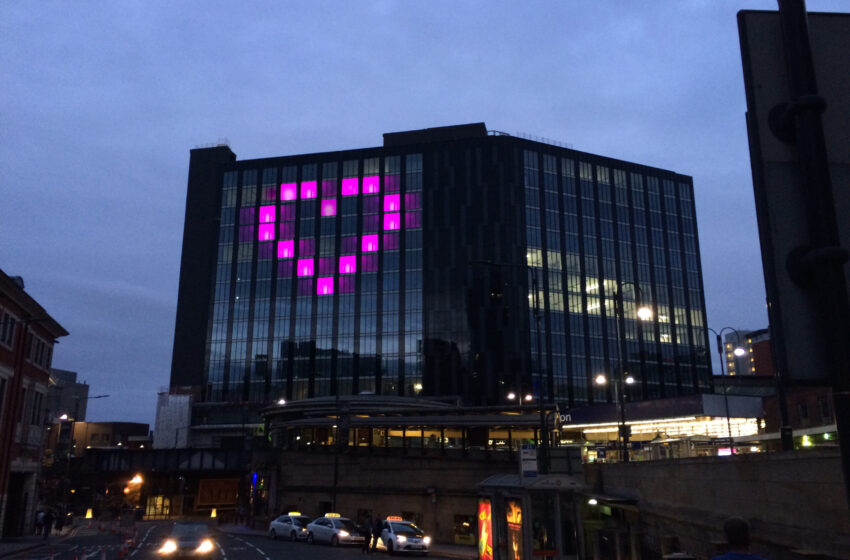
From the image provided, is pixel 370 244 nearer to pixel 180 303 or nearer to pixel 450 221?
pixel 450 221

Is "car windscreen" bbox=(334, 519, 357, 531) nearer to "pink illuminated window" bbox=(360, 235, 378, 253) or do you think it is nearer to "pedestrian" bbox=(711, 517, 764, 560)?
"pedestrian" bbox=(711, 517, 764, 560)

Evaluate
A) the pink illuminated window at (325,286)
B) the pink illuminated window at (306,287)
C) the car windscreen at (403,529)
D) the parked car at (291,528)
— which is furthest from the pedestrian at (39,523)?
the pink illuminated window at (325,286)

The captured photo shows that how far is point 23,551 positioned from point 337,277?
78917 millimetres

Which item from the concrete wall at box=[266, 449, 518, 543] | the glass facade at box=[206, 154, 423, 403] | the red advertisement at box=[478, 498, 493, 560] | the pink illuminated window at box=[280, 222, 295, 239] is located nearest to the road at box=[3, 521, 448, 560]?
the concrete wall at box=[266, 449, 518, 543]

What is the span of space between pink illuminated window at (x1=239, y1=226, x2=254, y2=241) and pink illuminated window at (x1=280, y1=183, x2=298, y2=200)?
7629mm

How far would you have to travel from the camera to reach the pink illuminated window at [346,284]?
115188 millimetres

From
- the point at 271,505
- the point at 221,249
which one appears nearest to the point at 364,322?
the point at 221,249

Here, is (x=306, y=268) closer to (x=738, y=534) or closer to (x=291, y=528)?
(x=291, y=528)

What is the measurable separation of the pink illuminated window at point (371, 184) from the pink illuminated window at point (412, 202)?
17.5 feet

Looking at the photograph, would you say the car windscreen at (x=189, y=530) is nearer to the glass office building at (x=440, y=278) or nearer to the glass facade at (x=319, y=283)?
the glass office building at (x=440, y=278)

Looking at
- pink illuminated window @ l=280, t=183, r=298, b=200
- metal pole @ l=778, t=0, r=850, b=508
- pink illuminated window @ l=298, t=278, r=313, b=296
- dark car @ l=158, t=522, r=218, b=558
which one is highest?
pink illuminated window @ l=280, t=183, r=298, b=200

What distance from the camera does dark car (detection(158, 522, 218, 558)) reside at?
2753cm

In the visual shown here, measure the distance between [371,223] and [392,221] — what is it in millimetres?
3637

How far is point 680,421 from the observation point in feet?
189
